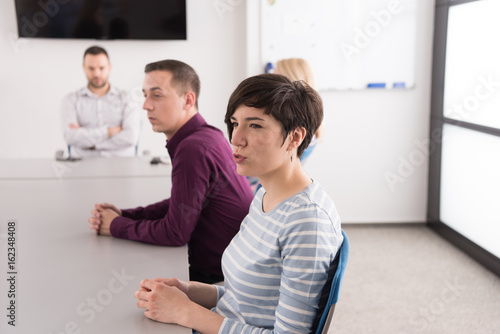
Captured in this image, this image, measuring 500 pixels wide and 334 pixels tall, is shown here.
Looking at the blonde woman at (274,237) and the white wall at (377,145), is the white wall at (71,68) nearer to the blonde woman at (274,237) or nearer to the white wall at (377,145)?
the white wall at (377,145)

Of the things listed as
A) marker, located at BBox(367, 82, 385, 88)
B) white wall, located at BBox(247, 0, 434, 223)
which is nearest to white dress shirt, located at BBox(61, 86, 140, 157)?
white wall, located at BBox(247, 0, 434, 223)

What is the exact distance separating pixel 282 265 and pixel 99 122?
3115 mm

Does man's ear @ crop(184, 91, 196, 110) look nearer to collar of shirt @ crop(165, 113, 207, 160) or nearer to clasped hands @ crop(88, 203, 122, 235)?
collar of shirt @ crop(165, 113, 207, 160)

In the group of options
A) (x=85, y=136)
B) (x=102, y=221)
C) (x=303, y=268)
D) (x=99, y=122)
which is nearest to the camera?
(x=303, y=268)

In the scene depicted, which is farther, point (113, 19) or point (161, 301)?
point (113, 19)

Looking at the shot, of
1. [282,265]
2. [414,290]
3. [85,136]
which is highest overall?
[85,136]

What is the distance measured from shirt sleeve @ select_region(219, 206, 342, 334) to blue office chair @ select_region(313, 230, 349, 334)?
2 centimetres

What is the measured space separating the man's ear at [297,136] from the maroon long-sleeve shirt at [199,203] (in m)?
0.57

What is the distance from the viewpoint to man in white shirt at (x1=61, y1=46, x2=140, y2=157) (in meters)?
3.92

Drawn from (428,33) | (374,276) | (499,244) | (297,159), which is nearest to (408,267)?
(374,276)

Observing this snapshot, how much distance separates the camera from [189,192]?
187 centimetres

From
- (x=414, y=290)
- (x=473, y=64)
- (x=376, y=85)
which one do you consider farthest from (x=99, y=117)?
(x=473, y=64)

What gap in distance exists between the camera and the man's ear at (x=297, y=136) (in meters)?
1.40

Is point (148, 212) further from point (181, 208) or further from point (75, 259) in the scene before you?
point (75, 259)
